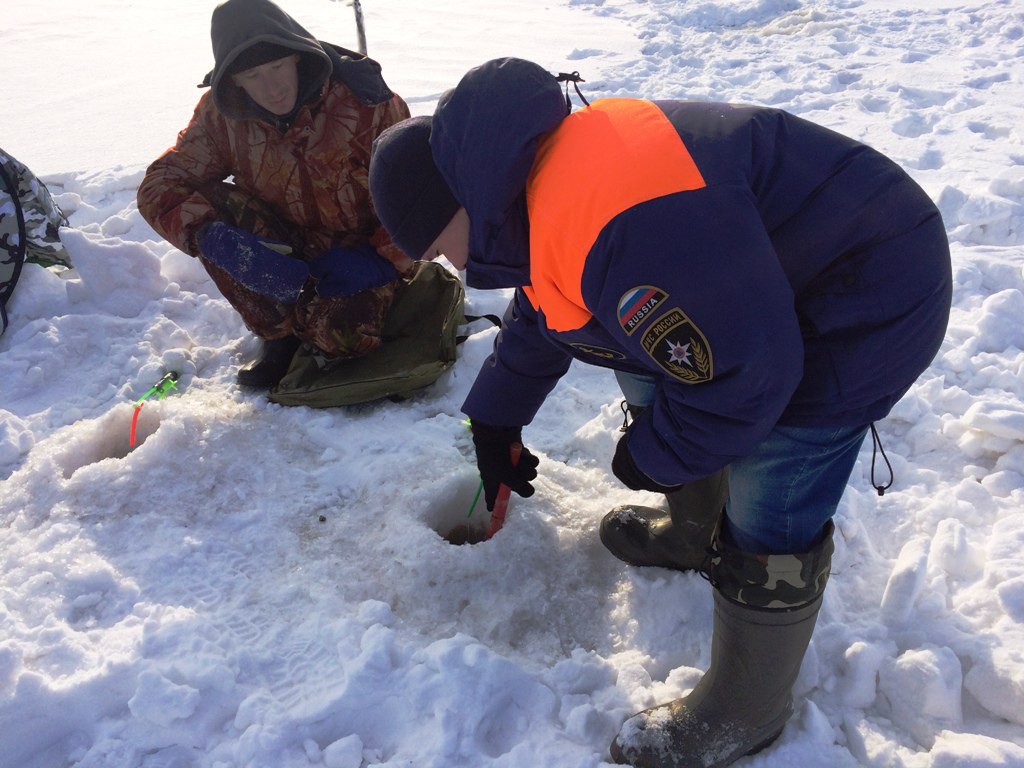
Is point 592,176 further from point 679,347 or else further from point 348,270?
point 348,270

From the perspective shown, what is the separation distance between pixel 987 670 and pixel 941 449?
0.80m

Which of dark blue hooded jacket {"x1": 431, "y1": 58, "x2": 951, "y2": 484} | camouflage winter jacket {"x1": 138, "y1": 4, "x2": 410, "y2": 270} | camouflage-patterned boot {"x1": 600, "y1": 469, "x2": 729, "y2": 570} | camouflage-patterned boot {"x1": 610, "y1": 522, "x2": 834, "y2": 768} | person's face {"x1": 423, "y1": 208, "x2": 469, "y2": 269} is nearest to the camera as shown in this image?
dark blue hooded jacket {"x1": 431, "y1": 58, "x2": 951, "y2": 484}

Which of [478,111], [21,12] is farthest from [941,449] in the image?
[21,12]

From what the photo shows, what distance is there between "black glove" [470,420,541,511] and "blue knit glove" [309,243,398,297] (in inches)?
37.1

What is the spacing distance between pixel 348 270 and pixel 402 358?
0.37 metres

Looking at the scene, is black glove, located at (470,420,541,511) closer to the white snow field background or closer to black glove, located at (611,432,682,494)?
the white snow field background

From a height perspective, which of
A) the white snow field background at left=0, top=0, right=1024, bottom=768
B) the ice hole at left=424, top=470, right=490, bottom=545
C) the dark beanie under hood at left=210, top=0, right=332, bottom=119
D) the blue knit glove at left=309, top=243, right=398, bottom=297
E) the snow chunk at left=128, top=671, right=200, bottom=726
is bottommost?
the ice hole at left=424, top=470, right=490, bottom=545

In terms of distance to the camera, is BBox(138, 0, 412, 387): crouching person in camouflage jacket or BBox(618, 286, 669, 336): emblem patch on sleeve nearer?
BBox(618, 286, 669, 336): emblem patch on sleeve

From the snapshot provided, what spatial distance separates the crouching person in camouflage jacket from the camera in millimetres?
2307

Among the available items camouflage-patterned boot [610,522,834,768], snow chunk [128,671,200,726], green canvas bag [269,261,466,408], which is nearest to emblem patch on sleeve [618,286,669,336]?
camouflage-patterned boot [610,522,834,768]

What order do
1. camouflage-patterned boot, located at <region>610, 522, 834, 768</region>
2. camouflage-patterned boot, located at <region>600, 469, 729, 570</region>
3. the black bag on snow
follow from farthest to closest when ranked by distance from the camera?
1. the black bag on snow
2. camouflage-patterned boot, located at <region>600, 469, 729, 570</region>
3. camouflage-patterned boot, located at <region>610, 522, 834, 768</region>

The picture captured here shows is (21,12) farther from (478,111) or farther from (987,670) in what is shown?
(987,670)

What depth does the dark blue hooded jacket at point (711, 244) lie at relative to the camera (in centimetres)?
103

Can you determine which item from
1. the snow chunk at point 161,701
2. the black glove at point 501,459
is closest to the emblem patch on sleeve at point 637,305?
the black glove at point 501,459
